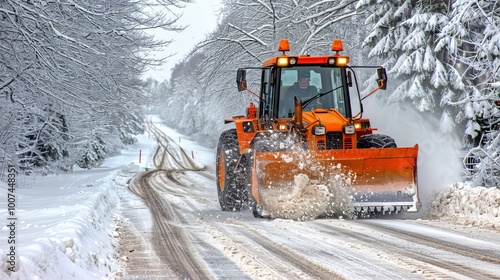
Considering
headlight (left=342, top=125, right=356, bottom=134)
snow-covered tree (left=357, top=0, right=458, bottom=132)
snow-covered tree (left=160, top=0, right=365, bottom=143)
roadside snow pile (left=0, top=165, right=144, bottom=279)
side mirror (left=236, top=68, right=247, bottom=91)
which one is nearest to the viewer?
roadside snow pile (left=0, top=165, right=144, bottom=279)

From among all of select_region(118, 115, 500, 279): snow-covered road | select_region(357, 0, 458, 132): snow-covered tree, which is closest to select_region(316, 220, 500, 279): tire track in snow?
select_region(118, 115, 500, 279): snow-covered road

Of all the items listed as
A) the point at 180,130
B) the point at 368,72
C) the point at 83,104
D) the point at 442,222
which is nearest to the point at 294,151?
the point at 442,222

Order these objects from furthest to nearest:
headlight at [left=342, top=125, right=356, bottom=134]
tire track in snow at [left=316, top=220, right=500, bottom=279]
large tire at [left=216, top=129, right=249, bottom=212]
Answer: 1. large tire at [left=216, top=129, right=249, bottom=212]
2. headlight at [left=342, top=125, right=356, bottom=134]
3. tire track in snow at [left=316, top=220, right=500, bottom=279]

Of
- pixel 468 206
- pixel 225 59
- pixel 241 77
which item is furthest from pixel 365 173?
pixel 225 59

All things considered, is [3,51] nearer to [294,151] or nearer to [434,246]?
[294,151]

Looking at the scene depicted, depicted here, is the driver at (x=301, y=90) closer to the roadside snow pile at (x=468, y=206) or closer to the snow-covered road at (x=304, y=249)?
the snow-covered road at (x=304, y=249)

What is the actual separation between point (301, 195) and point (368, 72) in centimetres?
1727

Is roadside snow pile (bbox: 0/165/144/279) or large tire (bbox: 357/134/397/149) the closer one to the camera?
roadside snow pile (bbox: 0/165/144/279)

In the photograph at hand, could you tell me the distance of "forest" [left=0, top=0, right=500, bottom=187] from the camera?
31.6 ft

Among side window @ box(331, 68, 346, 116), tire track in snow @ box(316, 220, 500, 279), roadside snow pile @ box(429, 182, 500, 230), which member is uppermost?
side window @ box(331, 68, 346, 116)

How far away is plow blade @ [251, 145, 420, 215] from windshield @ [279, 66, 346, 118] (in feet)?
4.81

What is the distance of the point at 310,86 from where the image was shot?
1110 centimetres

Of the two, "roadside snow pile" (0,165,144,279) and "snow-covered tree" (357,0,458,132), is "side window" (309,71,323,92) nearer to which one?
"roadside snow pile" (0,165,144,279)

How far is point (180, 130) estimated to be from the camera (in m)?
101
